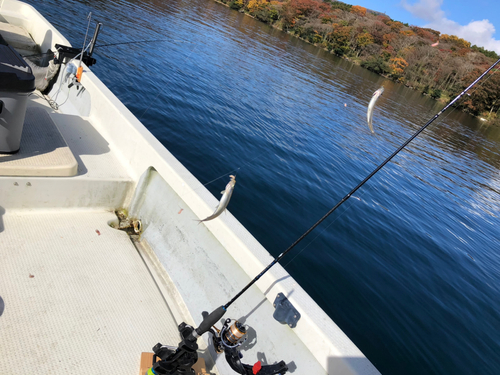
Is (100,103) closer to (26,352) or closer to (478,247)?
(26,352)

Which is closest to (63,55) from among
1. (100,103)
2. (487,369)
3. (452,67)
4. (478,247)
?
(100,103)

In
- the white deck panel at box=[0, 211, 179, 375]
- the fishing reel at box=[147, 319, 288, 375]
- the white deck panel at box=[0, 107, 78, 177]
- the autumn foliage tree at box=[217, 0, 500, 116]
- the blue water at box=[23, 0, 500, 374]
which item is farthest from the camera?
the autumn foliage tree at box=[217, 0, 500, 116]

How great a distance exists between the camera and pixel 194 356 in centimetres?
219

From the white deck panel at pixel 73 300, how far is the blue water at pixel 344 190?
2611 millimetres

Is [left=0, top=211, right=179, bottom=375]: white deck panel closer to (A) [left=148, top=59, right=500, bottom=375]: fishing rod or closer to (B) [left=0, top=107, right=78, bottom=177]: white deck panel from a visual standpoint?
(A) [left=148, top=59, right=500, bottom=375]: fishing rod

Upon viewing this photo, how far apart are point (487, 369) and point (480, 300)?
1.85 metres

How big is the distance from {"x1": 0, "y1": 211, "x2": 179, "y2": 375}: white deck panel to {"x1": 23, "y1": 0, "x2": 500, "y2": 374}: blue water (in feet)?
8.57

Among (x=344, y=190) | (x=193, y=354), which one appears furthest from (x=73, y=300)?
(x=344, y=190)

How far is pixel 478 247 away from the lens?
8.05 meters

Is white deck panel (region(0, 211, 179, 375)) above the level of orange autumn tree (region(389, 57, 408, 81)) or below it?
below

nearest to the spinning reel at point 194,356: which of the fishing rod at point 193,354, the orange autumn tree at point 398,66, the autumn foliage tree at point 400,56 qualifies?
the fishing rod at point 193,354

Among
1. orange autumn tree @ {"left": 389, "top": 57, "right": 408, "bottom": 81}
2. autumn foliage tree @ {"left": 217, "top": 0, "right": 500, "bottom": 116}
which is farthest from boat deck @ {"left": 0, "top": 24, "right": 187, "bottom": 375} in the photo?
orange autumn tree @ {"left": 389, "top": 57, "right": 408, "bottom": 81}

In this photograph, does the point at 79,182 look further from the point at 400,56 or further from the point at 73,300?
the point at 400,56

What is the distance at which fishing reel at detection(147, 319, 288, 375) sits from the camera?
2.08 metres
